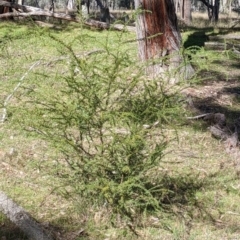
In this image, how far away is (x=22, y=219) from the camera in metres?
3.93

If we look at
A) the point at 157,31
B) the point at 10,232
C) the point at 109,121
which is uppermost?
the point at 157,31

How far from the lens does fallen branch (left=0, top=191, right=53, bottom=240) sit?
3.79 metres

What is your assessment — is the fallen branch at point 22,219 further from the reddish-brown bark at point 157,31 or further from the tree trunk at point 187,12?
the tree trunk at point 187,12

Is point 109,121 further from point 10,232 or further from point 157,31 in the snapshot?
point 157,31

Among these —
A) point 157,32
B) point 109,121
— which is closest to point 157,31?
point 157,32

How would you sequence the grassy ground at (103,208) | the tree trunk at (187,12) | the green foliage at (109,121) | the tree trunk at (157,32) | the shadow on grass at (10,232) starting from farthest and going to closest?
the tree trunk at (187,12) → the tree trunk at (157,32) → the grassy ground at (103,208) → the shadow on grass at (10,232) → the green foliage at (109,121)

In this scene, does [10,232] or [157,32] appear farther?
[157,32]

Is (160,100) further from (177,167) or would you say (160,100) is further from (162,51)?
(162,51)

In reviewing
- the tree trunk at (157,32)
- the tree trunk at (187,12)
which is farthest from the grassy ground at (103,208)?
the tree trunk at (187,12)

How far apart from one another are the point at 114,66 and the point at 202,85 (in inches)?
183

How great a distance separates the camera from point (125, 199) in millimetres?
3955

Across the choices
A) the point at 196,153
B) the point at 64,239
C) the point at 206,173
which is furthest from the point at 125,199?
the point at 196,153

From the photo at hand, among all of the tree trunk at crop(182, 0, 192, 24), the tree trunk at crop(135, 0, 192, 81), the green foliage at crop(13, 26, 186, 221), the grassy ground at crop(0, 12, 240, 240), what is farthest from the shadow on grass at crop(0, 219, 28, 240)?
the tree trunk at crop(182, 0, 192, 24)

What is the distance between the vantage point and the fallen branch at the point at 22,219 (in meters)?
3.79
